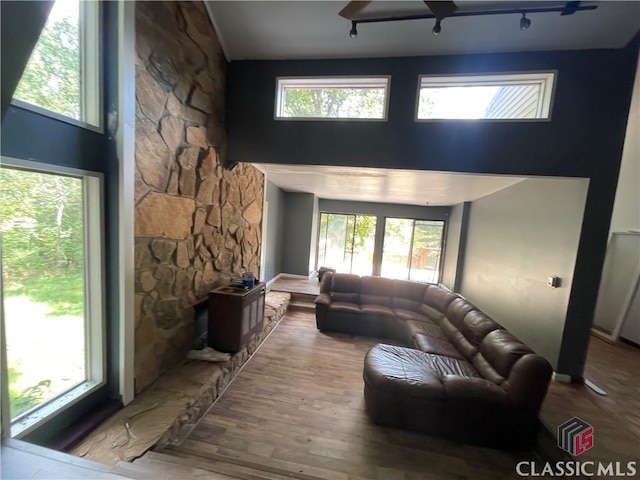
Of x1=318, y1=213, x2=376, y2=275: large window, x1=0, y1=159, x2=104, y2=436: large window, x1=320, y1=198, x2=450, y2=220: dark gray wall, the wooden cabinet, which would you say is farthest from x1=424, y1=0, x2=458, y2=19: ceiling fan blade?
x1=318, y1=213, x2=376, y2=275: large window

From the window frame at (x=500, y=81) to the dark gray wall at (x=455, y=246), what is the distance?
3420 millimetres

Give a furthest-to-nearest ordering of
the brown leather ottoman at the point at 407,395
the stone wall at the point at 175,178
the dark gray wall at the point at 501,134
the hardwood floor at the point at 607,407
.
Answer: the dark gray wall at the point at 501,134
the brown leather ottoman at the point at 407,395
the stone wall at the point at 175,178
the hardwood floor at the point at 607,407

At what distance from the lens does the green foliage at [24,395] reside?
1389 mm

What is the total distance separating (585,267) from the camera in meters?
2.63

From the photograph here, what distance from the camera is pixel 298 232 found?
689 centimetres

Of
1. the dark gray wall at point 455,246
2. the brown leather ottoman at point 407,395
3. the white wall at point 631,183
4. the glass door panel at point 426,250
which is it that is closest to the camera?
the brown leather ottoman at point 407,395

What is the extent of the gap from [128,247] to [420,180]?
3657 millimetres

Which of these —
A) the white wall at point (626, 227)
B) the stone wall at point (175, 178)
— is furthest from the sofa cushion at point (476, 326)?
the stone wall at point (175, 178)

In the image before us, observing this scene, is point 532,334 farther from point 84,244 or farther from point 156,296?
point 84,244

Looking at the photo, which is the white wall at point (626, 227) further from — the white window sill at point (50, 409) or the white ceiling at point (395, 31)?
the white window sill at point (50, 409)

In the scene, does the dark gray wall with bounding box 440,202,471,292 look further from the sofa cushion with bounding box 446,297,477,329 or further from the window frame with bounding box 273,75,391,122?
the window frame with bounding box 273,75,391,122

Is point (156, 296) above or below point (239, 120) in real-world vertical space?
below

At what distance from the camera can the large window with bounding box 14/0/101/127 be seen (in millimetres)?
1399

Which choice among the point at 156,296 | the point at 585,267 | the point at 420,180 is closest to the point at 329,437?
the point at 156,296
